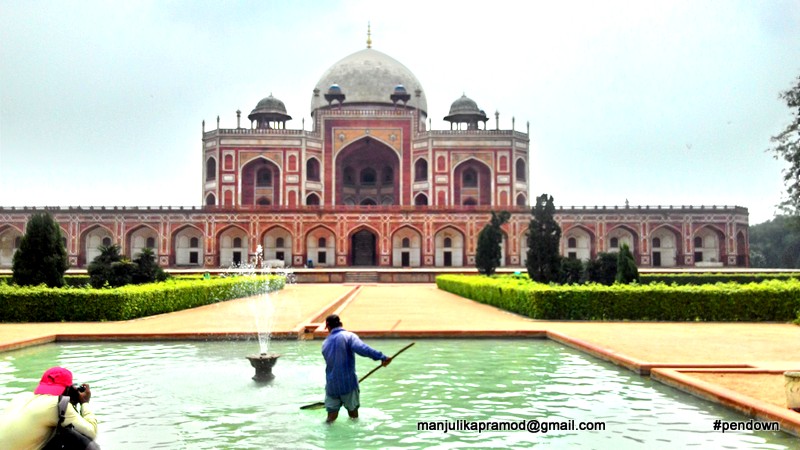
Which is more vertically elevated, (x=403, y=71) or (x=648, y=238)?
(x=403, y=71)

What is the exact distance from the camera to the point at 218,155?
39.3 m

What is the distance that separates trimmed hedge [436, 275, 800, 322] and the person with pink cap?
29.6 feet

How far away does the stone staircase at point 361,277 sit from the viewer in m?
27.1

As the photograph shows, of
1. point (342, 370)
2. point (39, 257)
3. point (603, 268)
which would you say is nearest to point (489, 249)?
point (603, 268)

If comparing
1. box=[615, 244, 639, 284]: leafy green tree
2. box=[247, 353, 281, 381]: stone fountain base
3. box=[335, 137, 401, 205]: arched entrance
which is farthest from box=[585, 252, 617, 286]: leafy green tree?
box=[335, 137, 401, 205]: arched entrance

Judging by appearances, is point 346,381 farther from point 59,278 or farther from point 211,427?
point 59,278

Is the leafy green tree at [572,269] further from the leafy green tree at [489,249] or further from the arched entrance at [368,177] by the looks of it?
the arched entrance at [368,177]

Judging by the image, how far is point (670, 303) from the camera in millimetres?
11289

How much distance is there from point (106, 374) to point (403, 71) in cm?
4082

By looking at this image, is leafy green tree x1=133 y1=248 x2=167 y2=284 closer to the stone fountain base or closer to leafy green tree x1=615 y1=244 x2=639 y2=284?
the stone fountain base

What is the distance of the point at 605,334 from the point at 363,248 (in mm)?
28139

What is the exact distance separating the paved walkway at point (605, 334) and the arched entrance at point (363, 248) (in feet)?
74.1

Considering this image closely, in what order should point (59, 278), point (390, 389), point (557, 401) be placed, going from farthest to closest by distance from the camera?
point (59, 278)
point (390, 389)
point (557, 401)

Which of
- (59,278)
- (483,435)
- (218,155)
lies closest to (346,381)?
(483,435)
